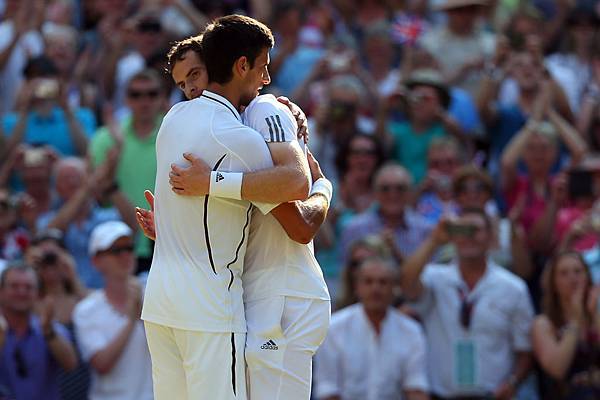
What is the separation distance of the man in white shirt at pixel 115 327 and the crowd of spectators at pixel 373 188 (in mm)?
13

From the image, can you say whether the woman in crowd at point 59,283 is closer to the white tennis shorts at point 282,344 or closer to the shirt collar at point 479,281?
the shirt collar at point 479,281

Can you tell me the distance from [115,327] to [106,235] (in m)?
0.62

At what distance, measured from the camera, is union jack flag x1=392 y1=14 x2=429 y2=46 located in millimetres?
12734

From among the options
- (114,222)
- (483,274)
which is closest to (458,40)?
(483,274)

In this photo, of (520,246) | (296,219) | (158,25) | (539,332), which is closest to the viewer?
(296,219)

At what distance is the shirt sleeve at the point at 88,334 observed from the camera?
30.8 ft

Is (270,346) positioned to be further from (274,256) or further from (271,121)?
(271,121)

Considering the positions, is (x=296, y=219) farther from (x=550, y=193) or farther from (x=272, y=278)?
(x=550, y=193)

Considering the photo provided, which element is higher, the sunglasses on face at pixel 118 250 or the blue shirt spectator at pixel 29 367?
the sunglasses on face at pixel 118 250

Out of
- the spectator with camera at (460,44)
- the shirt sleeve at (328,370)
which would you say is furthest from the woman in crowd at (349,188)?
the spectator with camera at (460,44)

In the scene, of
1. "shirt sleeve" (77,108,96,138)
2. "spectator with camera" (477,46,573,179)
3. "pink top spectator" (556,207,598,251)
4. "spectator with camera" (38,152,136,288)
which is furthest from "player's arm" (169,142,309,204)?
"spectator with camera" (477,46,573,179)

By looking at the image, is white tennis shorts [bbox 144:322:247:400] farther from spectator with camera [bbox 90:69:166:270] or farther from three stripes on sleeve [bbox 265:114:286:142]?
spectator with camera [bbox 90:69:166:270]

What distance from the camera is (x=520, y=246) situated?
1040cm

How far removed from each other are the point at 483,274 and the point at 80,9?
5.76 metres
